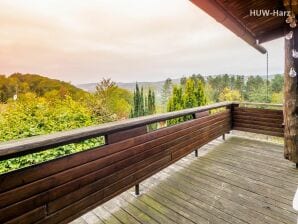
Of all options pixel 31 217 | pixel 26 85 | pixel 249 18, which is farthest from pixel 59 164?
pixel 26 85

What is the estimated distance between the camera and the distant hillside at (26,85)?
64.7 feet

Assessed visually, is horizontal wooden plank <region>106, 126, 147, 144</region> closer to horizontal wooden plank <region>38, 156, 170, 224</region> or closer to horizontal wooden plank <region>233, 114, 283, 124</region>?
horizontal wooden plank <region>38, 156, 170, 224</region>

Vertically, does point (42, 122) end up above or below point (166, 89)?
below

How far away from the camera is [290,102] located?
281cm

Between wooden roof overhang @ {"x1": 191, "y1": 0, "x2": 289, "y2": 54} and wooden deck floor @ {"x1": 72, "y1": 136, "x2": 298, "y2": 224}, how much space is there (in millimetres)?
1799

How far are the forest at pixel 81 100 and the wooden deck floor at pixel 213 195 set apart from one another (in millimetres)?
2995

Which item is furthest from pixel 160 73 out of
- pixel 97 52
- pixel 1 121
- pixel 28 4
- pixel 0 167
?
pixel 0 167

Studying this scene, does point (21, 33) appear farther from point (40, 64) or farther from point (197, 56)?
point (197, 56)

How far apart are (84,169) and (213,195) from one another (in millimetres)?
1399

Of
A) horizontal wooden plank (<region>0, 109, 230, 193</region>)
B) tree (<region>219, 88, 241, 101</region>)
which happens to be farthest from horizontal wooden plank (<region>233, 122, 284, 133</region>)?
tree (<region>219, 88, 241, 101</region>)

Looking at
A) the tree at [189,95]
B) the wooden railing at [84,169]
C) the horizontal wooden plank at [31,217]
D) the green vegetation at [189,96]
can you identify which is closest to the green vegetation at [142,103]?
the green vegetation at [189,96]

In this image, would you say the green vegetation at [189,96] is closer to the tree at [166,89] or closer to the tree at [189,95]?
the tree at [189,95]

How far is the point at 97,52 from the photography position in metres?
35.2

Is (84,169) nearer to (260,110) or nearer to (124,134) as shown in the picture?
(124,134)
